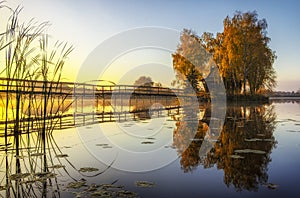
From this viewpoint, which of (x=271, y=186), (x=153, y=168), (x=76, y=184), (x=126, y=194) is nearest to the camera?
(x=126, y=194)

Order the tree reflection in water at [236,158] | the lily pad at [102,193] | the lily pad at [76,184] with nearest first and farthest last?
the lily pad at [102,193] < the lily pad at [76,184] < the tree reflection in water at [236,158]

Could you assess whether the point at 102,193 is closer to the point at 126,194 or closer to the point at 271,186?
the point at 126,194

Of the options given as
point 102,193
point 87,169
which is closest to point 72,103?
point 87,169

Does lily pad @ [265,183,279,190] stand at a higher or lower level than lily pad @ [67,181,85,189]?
higher

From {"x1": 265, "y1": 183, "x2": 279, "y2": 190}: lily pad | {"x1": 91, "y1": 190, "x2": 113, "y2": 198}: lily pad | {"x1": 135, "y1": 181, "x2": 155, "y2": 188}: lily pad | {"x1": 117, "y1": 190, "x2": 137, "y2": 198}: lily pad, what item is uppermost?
{"x1": 265, "y1": 183, "x2": 279, "y2": 190}: lily pad

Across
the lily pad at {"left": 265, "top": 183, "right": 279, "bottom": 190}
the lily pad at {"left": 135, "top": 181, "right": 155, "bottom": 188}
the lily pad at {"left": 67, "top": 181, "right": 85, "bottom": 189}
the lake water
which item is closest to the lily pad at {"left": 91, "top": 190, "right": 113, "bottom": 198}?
the lake water

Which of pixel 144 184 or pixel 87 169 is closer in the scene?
pixel 144 184

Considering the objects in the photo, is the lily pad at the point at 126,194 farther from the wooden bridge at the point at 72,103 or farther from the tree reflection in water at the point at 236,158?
the wooden bridge at the point at 72,103

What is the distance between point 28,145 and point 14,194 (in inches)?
105

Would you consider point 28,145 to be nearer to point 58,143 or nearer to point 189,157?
Result: point 58,143

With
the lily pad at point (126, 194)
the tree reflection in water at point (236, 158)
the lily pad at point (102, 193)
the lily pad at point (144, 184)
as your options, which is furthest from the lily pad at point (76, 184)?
the tree reflection in water at point (236, 158)

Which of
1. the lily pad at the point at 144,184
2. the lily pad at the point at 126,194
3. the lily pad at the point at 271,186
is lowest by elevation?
the lily pad at the point at 144,184

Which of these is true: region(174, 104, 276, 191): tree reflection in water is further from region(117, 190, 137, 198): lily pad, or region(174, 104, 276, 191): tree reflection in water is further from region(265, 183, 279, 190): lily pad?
region(117, 190, 137, 198): lily pad

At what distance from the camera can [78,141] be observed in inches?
222
